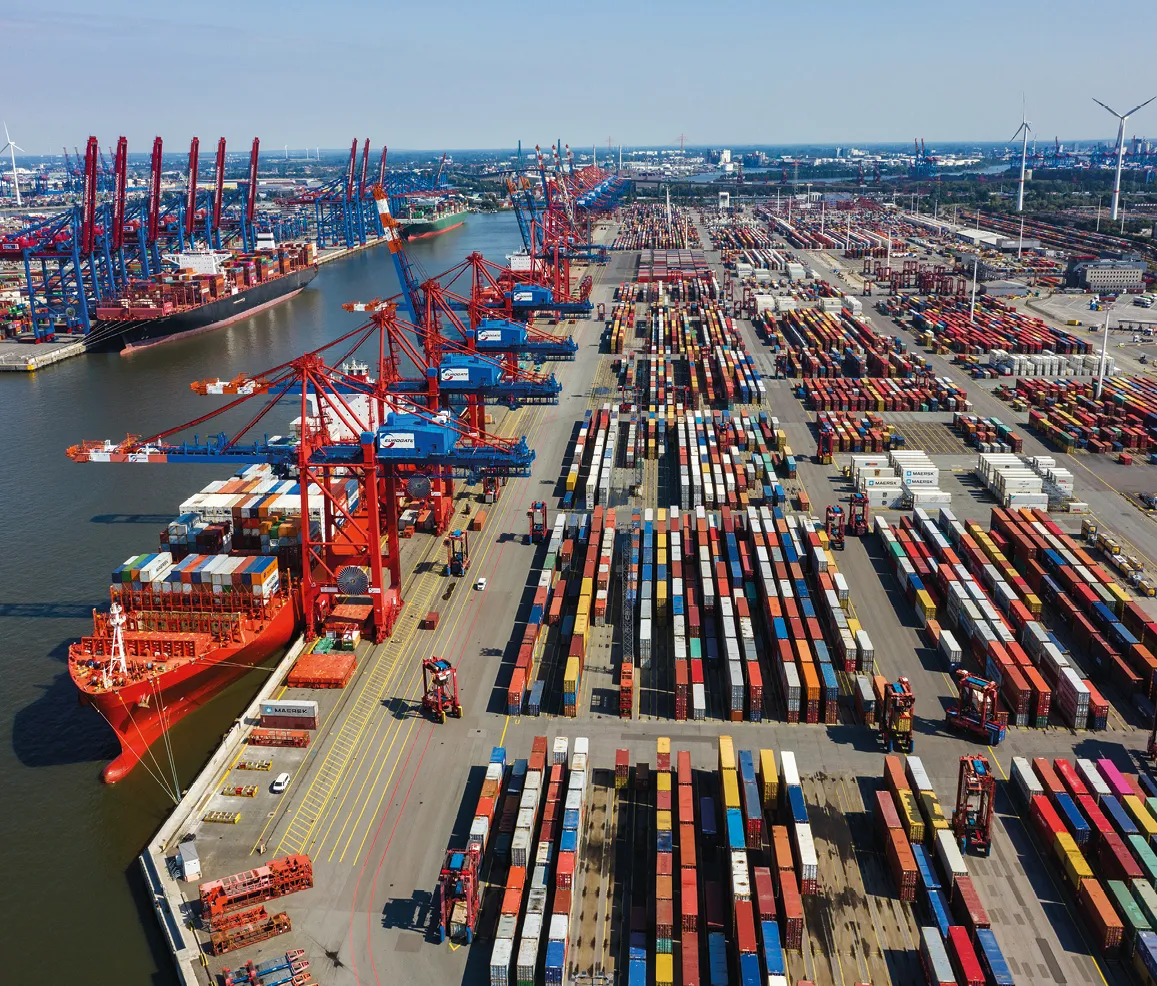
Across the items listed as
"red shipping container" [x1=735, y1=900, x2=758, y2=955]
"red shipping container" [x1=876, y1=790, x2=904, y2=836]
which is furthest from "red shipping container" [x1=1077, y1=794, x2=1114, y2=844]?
"red shipping container" [x1=735, y1=900, x2=758, y2=955]

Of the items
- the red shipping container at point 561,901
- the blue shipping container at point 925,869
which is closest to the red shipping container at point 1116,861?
the blue shipping container at point 925,869

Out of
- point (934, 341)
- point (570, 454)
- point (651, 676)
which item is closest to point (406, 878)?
point (651, 676)

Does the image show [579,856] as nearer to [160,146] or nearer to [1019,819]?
[1019,819]

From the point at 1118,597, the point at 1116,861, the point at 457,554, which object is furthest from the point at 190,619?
the point at 1118,597

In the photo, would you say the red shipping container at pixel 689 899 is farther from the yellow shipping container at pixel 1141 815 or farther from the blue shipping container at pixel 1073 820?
the yellow shipping container at pixel 1141 815

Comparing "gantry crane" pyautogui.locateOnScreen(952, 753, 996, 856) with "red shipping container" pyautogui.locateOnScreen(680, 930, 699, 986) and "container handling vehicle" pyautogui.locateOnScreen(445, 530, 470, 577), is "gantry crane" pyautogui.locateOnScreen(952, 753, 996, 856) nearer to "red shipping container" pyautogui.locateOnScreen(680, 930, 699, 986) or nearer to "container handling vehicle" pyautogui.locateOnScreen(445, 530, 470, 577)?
"red shipping container" pyautogui.locateOnScreen(680, 930, 699, 986)

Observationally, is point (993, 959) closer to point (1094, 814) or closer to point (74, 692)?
point (1094, 814)
